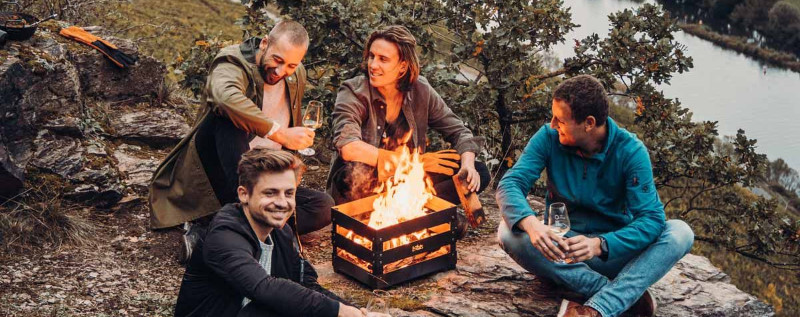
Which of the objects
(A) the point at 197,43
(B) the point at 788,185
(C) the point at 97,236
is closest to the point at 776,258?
(B) the point at 788,185

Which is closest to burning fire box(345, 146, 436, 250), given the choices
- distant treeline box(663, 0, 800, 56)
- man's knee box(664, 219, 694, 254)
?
man's knee box(664, 219, 694, 254)

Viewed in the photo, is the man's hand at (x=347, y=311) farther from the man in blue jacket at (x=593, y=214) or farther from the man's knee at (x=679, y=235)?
the man's knee at (x=679, y=235)

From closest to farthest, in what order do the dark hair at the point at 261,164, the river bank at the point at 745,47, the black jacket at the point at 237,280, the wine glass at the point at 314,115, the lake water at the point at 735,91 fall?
1. the black jacket at the point at 237,280
2. the dark hair at the point at 261,164
3. the wine glass at the point at 314,115
4. the lake water at the point at 735,91
5. the river bank at the point at 745,47

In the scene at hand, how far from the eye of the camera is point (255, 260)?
3.78 m

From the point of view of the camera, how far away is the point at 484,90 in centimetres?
820

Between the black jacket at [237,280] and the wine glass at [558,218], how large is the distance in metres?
1.35

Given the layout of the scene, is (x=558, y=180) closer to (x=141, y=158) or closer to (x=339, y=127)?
(x=339, y=127)

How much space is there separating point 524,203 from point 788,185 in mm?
22502

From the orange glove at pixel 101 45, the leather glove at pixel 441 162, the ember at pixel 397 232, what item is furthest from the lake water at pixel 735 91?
the ember at pixel 397 232

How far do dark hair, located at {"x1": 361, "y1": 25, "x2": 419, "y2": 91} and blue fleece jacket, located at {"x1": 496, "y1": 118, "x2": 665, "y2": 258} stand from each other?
118 cm

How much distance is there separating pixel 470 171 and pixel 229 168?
69.8 inches

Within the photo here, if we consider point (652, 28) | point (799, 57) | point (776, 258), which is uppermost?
point (652, 28)

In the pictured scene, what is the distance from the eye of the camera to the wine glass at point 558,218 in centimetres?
448

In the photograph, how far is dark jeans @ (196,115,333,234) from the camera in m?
5.39
